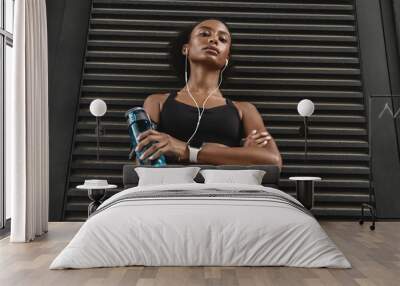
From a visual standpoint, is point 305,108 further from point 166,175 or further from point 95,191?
point 95,191

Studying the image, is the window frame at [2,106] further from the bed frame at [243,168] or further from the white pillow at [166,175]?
the white pillow at [166,175]

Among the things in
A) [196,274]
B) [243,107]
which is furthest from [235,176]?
[196,274]

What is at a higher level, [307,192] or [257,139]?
[257,139]

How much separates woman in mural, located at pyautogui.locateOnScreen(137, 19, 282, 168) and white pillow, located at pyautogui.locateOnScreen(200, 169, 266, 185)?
0.52m

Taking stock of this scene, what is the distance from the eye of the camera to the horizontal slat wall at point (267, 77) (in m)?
8.16

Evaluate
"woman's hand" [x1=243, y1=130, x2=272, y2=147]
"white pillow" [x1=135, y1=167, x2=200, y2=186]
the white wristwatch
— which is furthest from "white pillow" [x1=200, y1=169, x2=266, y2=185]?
"woman's hand" [x1=243, y1=130, x2=272, y2=147]

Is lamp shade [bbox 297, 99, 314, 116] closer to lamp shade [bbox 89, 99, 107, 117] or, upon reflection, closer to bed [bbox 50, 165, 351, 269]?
lamp shade [bbox 89, 99, 107, 117]

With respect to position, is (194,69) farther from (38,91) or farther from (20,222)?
(20,222)

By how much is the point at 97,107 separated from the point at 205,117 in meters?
1.39

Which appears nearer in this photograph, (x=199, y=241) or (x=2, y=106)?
(x=199, y=241)

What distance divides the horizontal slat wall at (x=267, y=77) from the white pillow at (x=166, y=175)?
1012 mm

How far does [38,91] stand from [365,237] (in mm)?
3914

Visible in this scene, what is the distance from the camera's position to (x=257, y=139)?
7863 mm

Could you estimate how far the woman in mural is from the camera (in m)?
7.64
